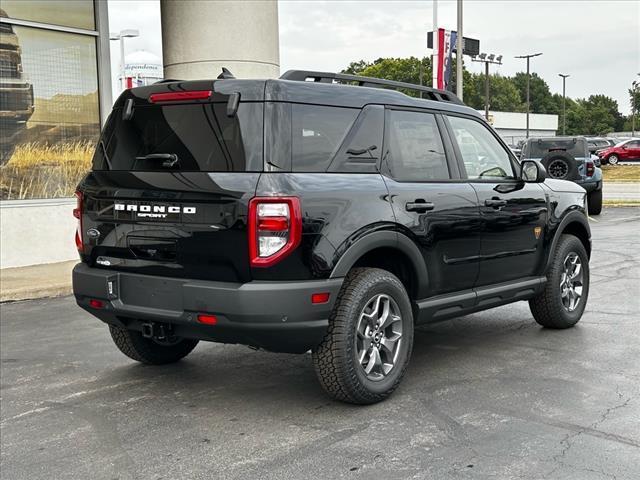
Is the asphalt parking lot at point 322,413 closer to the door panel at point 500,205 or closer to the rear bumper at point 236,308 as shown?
the rear bumper at point 236,308

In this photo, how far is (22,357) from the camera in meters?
6.36

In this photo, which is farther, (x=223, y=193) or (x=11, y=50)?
(x=11, y=50)

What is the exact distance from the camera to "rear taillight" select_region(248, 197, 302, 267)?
13.9 ft

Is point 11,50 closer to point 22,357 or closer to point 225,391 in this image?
point 22,357

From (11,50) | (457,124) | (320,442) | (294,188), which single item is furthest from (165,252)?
(11,50)

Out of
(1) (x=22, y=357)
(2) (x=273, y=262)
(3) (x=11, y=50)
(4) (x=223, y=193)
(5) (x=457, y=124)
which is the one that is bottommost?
(1) (x=22, y=357)

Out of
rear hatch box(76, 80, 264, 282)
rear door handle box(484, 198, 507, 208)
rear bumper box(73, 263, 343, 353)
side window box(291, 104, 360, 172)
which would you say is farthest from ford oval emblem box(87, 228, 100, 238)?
rear door handle box(484, 198, 507, 208)

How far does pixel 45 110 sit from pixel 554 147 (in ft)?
40.6

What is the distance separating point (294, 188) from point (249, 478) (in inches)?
60.9

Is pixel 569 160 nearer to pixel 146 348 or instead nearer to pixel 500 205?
pixel 500 205

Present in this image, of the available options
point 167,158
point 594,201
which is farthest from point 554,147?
point 167,158

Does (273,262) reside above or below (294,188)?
below

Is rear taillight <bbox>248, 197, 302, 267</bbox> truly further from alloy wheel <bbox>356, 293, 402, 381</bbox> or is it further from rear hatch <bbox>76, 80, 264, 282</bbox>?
alloy wheel <bbox>356, 293, 402, 381</bbox>

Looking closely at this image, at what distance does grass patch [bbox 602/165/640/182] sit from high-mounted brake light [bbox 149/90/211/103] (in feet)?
Answer: 111
